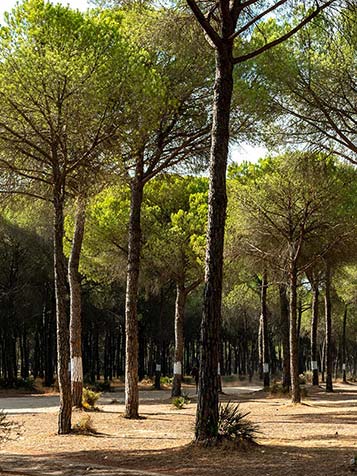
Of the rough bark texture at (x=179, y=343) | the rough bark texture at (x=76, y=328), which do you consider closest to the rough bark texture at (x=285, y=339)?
the rough bark texture at (x=179, y=343)

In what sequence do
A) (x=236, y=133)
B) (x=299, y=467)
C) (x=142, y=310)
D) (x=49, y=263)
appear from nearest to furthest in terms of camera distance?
(x=299, y=467) → (x=236, y=133) → (x=49, y=263) → (x=142, y=310)

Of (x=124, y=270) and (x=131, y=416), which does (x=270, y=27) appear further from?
(x=124, y=270)

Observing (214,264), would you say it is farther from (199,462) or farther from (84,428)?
(84,428)

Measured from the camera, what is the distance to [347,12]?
963 cm

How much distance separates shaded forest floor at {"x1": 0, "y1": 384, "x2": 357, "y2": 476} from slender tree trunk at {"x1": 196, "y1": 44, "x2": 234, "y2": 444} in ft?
1.65

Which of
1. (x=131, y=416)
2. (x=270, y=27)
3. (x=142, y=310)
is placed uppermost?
(x=270, y=27)

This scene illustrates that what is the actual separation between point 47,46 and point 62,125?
1.26 meters

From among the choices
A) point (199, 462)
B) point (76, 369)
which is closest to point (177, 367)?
point (76, 369)

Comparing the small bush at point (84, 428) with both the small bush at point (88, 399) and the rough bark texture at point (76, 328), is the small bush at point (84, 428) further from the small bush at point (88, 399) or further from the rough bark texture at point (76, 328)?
the small bush at point (88, 399)

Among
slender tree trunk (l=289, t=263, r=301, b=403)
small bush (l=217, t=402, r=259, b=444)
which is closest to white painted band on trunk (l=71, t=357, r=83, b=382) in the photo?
slender tree trunk (l=289, t=263, r=301, b=403)

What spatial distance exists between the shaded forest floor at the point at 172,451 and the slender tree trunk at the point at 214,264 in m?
0.50

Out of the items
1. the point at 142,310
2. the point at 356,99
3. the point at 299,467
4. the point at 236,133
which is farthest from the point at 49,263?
the point at 299,467

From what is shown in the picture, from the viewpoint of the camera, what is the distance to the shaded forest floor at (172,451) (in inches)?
268

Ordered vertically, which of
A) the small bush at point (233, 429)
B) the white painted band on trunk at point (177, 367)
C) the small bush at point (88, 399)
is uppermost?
the small bush at point (233, 429)
